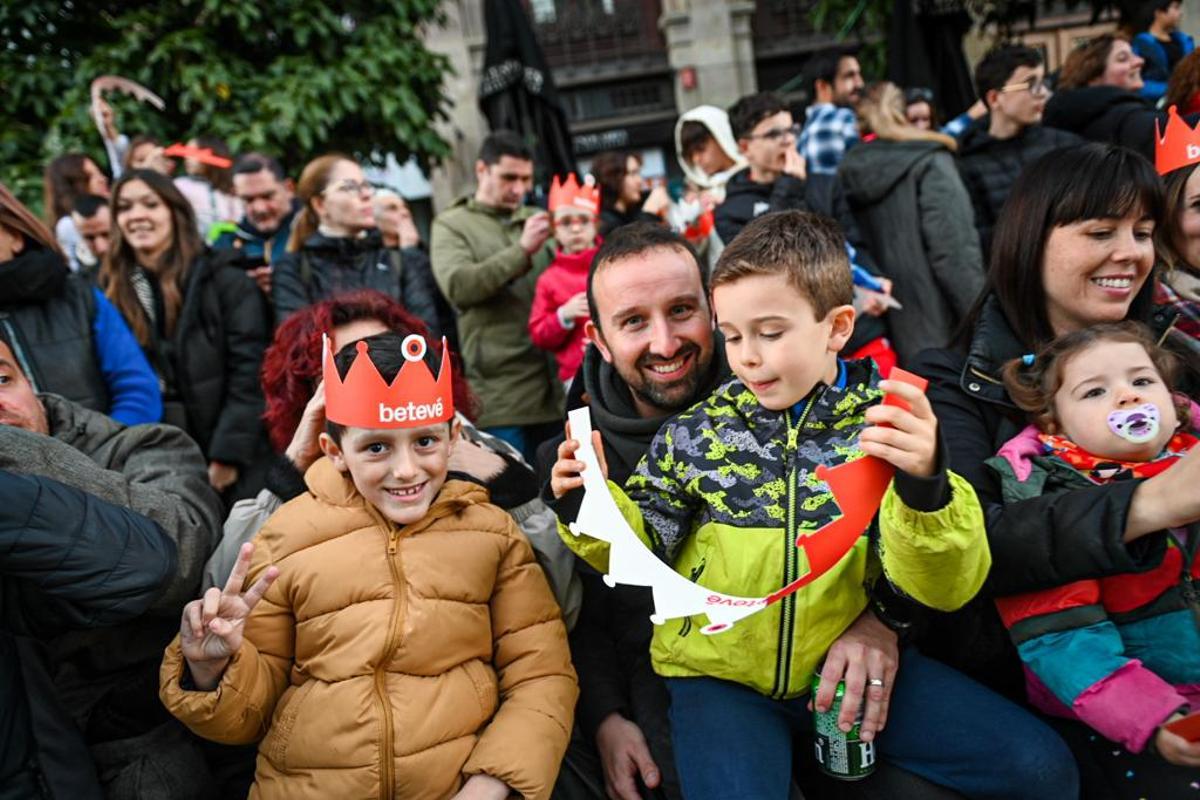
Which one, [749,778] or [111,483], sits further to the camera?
[111,483]

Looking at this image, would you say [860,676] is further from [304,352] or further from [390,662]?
[304,352]

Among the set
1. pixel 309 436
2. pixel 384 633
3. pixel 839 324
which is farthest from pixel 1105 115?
pixel 384 633

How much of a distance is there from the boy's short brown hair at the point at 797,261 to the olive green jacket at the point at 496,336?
2.42 meters

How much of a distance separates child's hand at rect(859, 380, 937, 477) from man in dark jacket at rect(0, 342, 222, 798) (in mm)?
1597

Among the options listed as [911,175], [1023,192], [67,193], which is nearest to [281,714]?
[1023,192]

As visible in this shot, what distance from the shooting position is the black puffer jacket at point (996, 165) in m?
4.34

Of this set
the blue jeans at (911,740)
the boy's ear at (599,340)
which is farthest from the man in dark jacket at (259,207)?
the blue jeans at (911,740)

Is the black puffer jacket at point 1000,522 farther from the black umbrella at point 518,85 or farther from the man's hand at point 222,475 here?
the black umbrella at point 518,85

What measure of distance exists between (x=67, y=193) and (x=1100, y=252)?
5083 millimetres

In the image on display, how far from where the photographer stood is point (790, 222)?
2.06 metres

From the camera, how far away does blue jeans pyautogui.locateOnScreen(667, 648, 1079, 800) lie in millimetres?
1839

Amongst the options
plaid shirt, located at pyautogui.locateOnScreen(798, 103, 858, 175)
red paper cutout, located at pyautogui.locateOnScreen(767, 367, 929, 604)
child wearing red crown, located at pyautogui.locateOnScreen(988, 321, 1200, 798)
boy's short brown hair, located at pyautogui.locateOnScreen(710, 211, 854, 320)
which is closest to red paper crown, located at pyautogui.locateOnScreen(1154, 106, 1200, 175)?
child wearing red crown, located at pyautogui.locateOnScreen(988, 321, 1200, 798)

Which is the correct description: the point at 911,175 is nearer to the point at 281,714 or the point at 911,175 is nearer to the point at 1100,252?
the point at 1100,252

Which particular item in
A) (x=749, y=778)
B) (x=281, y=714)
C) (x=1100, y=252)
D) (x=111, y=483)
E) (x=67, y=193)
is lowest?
(x=749, y=778)
